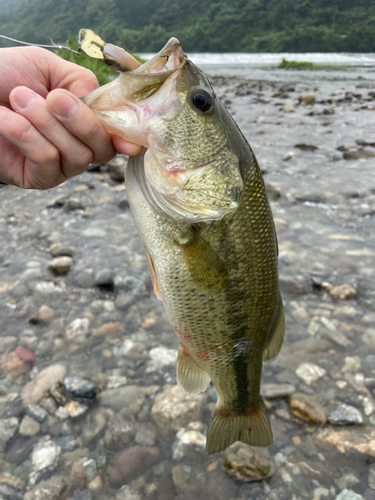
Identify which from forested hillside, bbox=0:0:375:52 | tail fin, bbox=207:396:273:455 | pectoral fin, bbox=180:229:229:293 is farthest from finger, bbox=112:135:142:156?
forested hillside, bbox=0:0:375:52

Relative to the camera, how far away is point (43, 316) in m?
2.94

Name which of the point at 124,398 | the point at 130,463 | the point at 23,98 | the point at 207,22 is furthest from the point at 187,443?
the point at 207,22

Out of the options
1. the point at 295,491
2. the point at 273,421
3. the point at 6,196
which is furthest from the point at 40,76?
the point at 6,196

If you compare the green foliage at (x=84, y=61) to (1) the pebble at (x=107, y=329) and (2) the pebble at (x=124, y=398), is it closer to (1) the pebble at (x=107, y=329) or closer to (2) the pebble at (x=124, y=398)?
(1) the pebble at (x=107, y=329)

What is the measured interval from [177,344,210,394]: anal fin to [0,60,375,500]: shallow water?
0.30 meters

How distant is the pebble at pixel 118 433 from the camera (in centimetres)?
204

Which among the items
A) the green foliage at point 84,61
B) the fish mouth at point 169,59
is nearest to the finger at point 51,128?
the fish mouth at point 169,59

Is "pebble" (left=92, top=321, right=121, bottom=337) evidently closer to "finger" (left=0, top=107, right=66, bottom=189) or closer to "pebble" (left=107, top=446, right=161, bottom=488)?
"pebble" (left=107, top=446, right=161, bottom=488)

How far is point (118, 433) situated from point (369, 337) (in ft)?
6.63

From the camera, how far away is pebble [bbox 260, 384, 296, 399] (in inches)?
91.0

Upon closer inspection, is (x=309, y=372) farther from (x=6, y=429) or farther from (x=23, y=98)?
(x=23, y=98)

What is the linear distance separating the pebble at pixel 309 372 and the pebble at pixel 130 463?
113cm

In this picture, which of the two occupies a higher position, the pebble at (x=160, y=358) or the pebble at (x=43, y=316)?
the pebble at (x=43, y=316)

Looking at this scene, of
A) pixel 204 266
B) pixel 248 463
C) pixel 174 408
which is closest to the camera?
pixel 204 266
